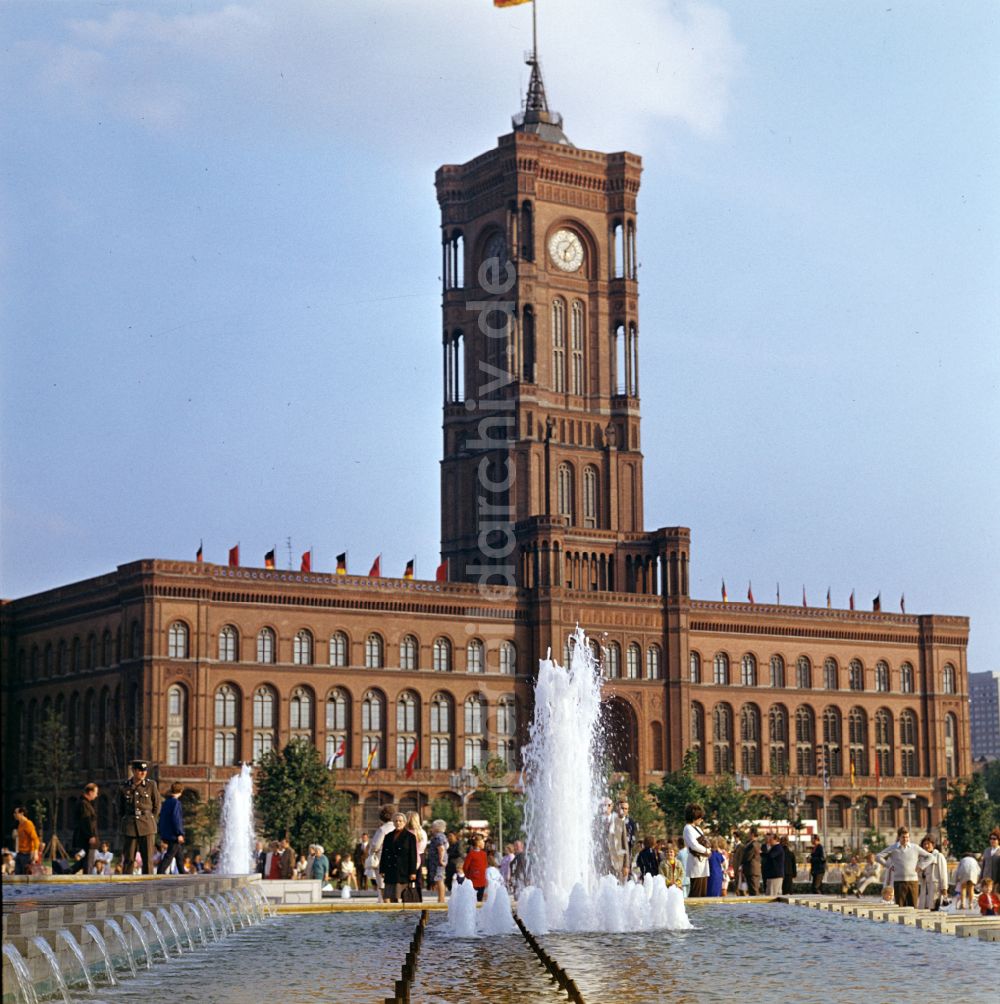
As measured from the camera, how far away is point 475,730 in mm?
96062

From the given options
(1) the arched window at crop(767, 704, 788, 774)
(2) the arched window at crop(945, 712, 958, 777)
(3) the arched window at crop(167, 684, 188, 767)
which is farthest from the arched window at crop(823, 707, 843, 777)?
(3) the arched window at crop(167, 684, 188, 767)

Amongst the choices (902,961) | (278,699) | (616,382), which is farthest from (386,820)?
(616,382)

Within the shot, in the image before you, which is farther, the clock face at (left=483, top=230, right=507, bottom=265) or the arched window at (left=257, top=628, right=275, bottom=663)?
the clock face at (left=483, top=230, right=507, bottom=265)

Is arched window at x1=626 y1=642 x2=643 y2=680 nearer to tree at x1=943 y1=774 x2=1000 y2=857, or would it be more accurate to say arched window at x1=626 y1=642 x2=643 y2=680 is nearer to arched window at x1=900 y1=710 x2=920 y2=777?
tree at x1=943 y1=774 x2=1000 y2=857

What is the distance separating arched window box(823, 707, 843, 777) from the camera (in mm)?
106625

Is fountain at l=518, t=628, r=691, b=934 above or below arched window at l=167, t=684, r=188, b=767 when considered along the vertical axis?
below

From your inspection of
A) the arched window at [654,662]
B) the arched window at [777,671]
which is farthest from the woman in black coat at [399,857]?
the arched window at [777,671]

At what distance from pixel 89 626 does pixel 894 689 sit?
1797 inches

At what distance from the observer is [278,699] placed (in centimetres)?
9019

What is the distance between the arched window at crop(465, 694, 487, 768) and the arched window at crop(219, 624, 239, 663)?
12830 mm

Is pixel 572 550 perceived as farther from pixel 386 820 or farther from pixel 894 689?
pixel 386 820

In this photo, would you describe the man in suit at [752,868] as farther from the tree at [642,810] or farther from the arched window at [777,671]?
the arched window at [777,671]

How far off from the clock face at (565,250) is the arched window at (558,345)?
7.17 feet

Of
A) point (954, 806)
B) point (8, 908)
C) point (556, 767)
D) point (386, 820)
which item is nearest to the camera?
point (8, 908)
